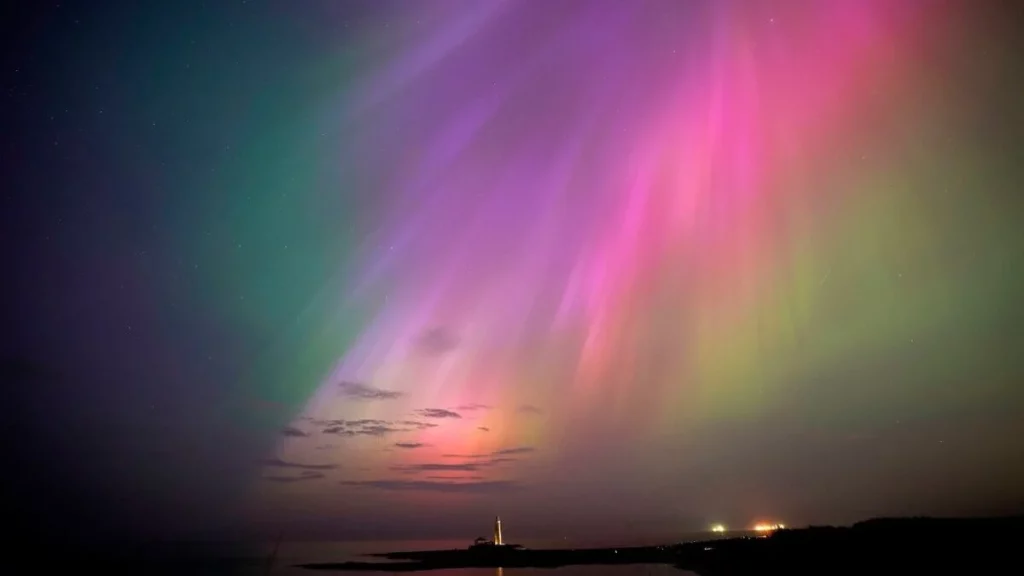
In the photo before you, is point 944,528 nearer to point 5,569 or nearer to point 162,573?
point 162,573

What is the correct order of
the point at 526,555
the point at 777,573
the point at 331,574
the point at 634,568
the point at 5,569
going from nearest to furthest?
the point at 777,573
the point at 634,568
the point at 331,574
the point at 526,555
the point at 5,569

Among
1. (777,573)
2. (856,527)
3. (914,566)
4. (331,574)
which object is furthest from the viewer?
(331,574)

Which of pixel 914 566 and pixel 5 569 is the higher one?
pixel 5 569

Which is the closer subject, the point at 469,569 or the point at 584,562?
the point at 469,569

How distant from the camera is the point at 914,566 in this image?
1314 inches

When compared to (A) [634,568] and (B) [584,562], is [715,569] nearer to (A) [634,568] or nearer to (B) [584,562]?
(A) [634,568]

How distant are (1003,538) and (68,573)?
10326cm

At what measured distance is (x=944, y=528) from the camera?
4238cm

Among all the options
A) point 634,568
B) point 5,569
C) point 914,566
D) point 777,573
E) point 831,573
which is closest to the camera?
point 914,566

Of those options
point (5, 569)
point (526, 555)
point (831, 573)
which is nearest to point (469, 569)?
point (526, 555)

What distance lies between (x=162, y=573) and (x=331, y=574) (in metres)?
28.3

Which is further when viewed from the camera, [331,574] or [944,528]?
[331,574]

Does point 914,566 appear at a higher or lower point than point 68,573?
lower

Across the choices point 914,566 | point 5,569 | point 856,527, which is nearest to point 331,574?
point 5,569
